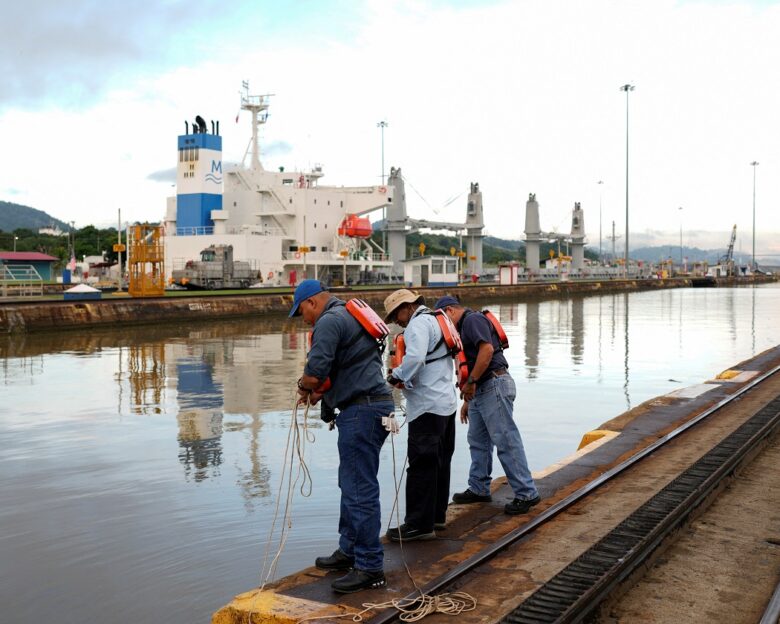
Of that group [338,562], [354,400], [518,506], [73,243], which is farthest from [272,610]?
[73,243]

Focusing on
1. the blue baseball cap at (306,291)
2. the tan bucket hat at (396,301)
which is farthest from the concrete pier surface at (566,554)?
the blue baseball cap at (306,291)

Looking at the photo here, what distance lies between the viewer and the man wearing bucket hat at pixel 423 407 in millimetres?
5875

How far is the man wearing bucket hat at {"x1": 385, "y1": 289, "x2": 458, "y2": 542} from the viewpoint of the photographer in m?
5.88

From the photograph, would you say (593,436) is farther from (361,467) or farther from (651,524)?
(361,467)

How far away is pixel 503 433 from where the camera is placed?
6676 mm

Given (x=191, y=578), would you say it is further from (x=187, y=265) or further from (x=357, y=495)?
(x=187, y=265)

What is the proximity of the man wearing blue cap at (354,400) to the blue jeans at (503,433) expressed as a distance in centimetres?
176

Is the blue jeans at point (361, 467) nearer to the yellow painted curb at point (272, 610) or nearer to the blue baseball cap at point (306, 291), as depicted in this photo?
the yellow painted curb at point (272, 610)

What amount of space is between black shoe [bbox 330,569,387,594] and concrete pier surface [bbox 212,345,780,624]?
0.19ft

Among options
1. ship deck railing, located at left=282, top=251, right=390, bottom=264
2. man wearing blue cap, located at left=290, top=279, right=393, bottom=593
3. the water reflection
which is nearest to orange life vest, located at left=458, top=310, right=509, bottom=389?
man wearing blue cap, located at left=290, top=279, right=393, bottom=593

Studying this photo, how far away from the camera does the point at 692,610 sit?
15.6 ft

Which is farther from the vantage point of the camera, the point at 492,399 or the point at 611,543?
the point at 492,399

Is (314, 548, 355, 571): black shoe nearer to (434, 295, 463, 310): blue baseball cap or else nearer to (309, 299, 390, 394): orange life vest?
(309, 299, 390, 394): orange life vest

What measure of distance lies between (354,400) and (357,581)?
1077 mm
